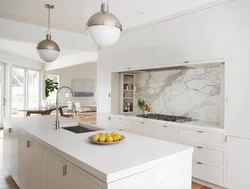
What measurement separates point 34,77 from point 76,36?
527 cm

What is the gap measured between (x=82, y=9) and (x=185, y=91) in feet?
7.31

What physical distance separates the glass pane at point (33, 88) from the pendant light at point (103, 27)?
25.6 feet

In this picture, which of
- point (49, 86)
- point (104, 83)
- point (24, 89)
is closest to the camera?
point (104, 83)

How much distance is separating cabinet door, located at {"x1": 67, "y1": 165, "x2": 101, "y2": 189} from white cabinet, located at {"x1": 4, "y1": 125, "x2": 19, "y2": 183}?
1529mm

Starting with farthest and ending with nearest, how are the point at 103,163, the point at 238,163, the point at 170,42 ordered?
the point at 170,42 < the point at 238,163 < the point at 103,163

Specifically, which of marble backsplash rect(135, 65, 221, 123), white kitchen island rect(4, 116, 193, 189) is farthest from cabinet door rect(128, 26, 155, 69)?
white kitchen island rect(4, 116, 193, 189)

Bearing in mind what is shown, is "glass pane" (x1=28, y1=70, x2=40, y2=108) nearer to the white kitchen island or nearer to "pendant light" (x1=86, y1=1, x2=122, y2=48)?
the white kitchen island

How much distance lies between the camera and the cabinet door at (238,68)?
7.96 ft

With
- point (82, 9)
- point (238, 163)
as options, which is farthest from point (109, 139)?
point (82, 9)

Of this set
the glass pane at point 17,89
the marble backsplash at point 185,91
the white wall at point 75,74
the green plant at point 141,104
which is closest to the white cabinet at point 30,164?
the green plant at point 141,104

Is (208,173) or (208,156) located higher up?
(208,156)

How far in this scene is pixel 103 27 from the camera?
1.67 meters

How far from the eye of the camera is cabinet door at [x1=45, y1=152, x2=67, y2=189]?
153 centimetres

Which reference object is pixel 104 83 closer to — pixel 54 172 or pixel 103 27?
pixel 103 27
